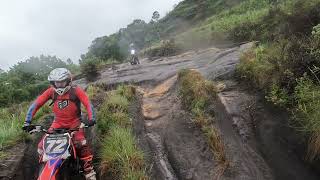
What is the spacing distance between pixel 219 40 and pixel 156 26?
28.4 m

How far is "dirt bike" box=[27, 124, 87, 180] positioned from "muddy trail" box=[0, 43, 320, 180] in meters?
1.24

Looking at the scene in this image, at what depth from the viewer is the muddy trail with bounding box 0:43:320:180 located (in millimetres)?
8656

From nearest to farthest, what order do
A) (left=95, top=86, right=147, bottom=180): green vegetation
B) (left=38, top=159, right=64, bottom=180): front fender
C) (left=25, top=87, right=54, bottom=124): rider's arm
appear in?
(left=38, top=159, right=64, bottom=180): front fender
(left=95, top=86, right=147, bottom=180): green vegetation
(left=25, top=87, right=54, bottom=124): rider's arm

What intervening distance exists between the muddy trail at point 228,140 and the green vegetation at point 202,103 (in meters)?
0.15

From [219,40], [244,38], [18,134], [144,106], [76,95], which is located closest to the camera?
[76,95]

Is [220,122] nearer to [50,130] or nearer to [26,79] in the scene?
[50,130]

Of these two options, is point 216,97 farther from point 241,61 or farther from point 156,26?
point 156,26

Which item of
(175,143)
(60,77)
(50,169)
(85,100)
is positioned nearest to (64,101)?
(85,100)

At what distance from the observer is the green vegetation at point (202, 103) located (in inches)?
353

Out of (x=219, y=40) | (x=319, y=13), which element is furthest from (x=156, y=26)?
(x=319, y=13)

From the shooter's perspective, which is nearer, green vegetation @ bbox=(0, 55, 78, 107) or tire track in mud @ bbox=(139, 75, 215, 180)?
Result: tire track in mud @ bbox=(139, 75, 215, 180)

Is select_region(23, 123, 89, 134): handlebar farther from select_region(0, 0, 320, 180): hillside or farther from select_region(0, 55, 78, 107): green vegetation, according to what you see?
select_region(0, 55, 78, 107): green vegetation

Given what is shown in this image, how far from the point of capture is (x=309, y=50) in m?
10.2

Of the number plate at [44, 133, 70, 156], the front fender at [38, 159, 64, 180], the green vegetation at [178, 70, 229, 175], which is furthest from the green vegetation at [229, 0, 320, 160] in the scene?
the front fender at [38, 159, 64, 180]
